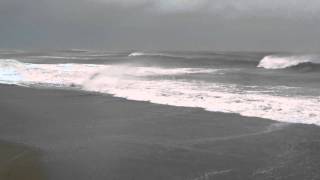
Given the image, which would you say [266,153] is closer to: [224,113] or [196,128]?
[196,128]

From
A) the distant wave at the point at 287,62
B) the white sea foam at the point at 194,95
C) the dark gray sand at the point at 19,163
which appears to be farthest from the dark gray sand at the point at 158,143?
the distant wave at the point at 287,62

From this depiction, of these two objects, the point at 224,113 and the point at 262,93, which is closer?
the point at 224,113

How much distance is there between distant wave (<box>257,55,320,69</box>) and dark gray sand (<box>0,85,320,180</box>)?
3180 cm

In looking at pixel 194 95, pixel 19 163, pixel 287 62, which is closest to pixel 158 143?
pixel 19 163

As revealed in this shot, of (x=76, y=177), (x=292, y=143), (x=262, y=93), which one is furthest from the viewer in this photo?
(x=262, y=93)

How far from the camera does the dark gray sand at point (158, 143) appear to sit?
1009cm

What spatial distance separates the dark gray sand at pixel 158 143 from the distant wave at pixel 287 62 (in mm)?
31797

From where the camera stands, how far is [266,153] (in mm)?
11461

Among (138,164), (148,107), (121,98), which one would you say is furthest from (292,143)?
(121,98)

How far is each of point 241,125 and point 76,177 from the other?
629 cm

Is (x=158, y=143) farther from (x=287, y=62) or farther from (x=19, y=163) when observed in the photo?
(x=287, y=62)

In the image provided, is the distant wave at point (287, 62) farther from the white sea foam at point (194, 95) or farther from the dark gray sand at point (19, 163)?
the dark gray sand at point (19, 163)

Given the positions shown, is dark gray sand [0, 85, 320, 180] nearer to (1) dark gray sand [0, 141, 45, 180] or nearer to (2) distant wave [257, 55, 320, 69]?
(1) dark gray sand [0, 141, 45, 180]

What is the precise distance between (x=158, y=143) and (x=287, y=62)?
39284mm
